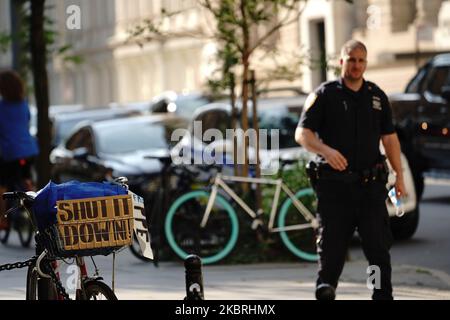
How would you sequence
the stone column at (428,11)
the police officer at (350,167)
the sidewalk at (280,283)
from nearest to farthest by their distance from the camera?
the police officer at (350,167), the sidewalk at (280,283), the stone column at (428,11)

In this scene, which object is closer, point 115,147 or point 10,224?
point 10,224

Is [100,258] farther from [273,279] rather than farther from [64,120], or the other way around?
[64,120]

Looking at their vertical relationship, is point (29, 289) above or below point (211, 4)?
below

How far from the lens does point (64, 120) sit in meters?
29.0

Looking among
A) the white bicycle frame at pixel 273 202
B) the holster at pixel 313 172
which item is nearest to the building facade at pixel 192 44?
the white bicycle frame at pixel 273 202

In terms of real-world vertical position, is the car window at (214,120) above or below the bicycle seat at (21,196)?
below

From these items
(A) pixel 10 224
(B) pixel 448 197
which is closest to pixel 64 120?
(B) pixel 448 197

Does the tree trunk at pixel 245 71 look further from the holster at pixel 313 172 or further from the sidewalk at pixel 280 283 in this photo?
the holster at pixel 313 172

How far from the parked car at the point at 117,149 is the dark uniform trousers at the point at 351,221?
786cm

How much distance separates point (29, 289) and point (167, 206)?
673cm

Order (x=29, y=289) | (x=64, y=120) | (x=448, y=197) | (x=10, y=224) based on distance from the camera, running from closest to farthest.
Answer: (x=29, y=289) < (x=10, y=224) < (x=448, y=197) < (x=64, y=120)

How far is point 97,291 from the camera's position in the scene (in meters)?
7.85

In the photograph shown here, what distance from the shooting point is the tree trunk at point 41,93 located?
717 inches

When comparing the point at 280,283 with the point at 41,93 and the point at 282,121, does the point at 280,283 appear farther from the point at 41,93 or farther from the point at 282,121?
the point at 41,93
